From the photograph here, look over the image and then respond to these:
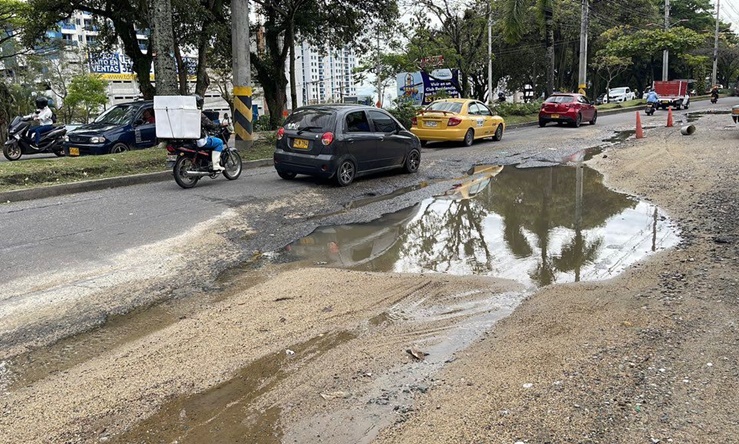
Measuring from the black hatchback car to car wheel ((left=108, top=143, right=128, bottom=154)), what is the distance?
585 cm

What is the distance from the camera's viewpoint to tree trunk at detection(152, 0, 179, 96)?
44.6ft

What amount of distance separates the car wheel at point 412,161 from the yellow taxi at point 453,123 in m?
5.22

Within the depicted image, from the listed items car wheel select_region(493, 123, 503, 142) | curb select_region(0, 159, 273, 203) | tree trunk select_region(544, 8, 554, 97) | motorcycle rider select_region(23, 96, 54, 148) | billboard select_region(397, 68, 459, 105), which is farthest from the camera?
tree trunk select_region(544, 8, 554, 97)

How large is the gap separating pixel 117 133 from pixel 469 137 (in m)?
10.3

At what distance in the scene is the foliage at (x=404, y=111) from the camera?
21922 mm

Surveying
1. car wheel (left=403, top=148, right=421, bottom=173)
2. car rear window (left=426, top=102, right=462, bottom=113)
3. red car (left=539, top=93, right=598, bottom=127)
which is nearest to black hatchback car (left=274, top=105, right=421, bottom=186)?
car wheel (left=403, top=148, right=421, bottom=173)

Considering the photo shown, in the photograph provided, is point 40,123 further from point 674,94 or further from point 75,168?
point 674,94

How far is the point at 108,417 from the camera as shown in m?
3.44

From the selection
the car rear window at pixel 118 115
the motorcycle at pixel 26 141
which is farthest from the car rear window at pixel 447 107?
the motorcycle at pixel 26 141

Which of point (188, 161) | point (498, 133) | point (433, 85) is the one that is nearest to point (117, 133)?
point (188, 161)

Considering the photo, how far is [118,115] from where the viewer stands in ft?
51.9

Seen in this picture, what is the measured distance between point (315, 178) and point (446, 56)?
1836 centimetres

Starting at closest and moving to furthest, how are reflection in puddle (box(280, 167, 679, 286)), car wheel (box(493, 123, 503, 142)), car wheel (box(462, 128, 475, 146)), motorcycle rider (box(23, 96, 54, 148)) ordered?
1. reflection in puddle (box(280, 167, 679, 286))
2. motorcycle rider (box(23, 96, 54, 148))
3. car wheel (box(462, 128, 475, 146))
4. car wheel (box(493, 123, 503, 142))

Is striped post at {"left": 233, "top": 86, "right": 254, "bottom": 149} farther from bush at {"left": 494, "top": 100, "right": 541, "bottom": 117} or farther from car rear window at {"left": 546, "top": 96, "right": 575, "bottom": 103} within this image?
bush at {"left": 494, "top": 100, "right": 541, "bottom": 117}
